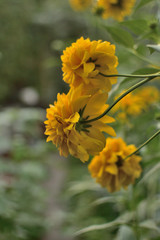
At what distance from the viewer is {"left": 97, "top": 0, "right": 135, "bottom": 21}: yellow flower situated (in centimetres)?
66

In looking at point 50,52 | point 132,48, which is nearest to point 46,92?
point 50,52

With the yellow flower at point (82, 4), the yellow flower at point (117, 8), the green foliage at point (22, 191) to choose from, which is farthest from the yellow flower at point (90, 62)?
the yellow flower at point (82, 4)

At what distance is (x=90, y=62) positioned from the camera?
299 mm

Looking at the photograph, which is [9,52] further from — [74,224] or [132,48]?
[132,48]

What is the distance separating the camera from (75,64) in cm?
30

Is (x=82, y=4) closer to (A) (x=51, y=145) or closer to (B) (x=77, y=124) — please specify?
(A) (x=51, y=145)

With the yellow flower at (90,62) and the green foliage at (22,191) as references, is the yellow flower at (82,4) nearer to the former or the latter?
the green foliage at (22,191)

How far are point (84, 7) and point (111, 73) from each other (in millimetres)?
837

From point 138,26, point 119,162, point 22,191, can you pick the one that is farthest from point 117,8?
point 22,191

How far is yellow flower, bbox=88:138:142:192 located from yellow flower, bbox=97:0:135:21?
1.12 feet

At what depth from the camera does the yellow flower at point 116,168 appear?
41 centimetres

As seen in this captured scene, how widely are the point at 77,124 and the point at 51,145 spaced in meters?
1.05

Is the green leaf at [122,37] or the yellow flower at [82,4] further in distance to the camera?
the yellow flower at [82,4]

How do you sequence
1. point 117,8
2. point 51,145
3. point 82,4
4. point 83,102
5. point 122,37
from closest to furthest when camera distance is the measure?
point 83,102 < point 122,37 < point 117,8 < point 82,4 < point 51,145
